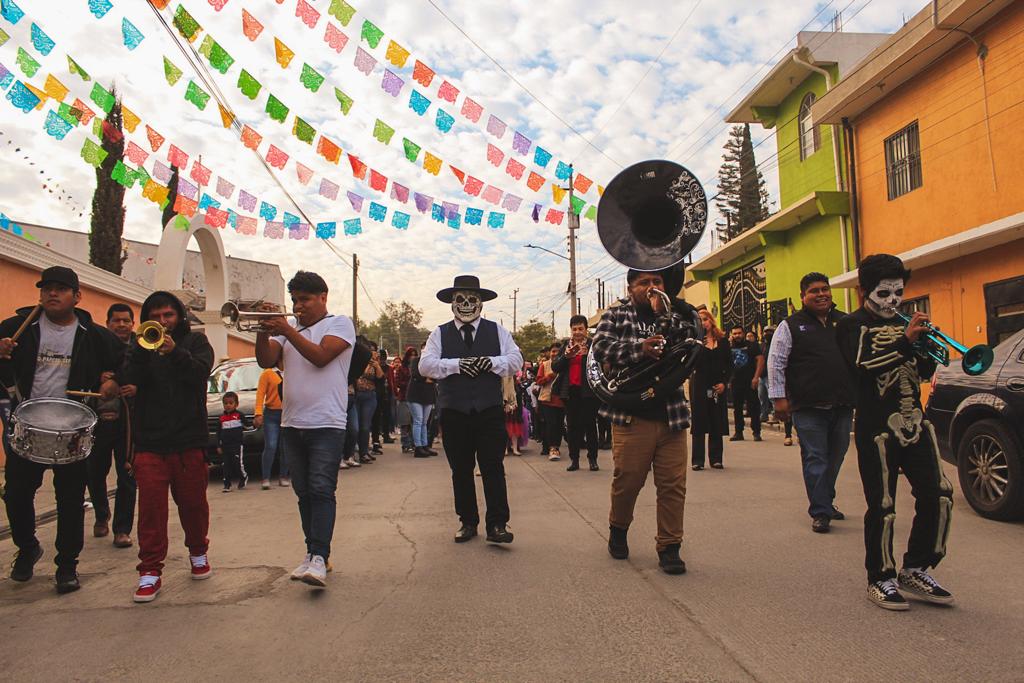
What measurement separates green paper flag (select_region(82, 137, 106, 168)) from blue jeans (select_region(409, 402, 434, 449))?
19.6ft

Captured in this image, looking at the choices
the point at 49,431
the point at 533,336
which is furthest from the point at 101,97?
the point at 533,336

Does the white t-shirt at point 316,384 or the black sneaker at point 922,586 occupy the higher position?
the white t-shirt at point 316,384

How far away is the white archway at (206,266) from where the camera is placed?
1630cm

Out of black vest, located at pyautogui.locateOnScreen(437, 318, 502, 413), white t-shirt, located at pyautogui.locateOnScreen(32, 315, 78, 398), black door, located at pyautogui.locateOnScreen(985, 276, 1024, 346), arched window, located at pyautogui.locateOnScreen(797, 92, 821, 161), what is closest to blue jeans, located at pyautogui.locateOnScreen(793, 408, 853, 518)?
black vest, located at pyautogui.locateOnScreen(437, 318, 502, 413)

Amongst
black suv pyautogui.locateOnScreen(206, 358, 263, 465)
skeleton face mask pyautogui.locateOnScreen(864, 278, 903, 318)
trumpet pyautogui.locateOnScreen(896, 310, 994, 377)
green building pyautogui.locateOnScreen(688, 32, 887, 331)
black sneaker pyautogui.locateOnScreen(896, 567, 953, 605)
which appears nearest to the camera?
trumpet pyautogui.locateOnScreen(896, 310, 994, 377)

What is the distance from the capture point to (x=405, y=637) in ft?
12.2

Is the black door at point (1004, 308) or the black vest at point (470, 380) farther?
the black door at point (1004, 308)

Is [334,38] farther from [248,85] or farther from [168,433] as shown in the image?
[168,433]

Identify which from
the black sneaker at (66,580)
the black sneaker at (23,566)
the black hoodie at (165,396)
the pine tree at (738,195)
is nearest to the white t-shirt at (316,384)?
the black hoodie at (165,396)

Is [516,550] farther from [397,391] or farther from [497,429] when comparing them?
[397,391]

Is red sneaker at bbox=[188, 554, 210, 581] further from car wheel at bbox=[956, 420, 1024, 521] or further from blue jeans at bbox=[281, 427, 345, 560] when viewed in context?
car wheel at bbox=[956, 420, 1024, 521]

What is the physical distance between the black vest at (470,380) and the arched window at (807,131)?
604 inches

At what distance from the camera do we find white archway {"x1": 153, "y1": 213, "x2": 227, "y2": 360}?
16297 millimetres

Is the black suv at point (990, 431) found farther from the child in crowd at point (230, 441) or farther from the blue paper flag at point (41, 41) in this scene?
the blue paper flag at point (41, 41)
